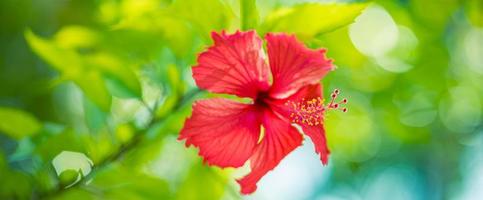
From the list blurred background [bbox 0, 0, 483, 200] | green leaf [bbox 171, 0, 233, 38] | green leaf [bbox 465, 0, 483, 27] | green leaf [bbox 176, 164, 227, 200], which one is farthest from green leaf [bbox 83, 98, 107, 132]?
green leaf [bbox 465, 0, 483, 27]

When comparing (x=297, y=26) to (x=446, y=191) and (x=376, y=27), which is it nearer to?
(x=376, y=27)

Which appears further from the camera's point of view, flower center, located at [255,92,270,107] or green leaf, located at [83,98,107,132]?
green leaf, located at [83,98,107,132]

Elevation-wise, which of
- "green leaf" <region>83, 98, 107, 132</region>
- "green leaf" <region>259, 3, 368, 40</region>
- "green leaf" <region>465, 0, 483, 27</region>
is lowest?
"green leaf" <region>465, 0, 483, 27</region>

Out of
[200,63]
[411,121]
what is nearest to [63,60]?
[200,63]

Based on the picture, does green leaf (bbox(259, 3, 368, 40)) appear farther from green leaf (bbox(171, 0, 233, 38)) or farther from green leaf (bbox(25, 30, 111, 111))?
green leaf (bbox(25, 30, 111, 111))

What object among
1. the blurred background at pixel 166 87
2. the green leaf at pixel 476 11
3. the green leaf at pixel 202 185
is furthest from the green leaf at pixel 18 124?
the green leaf at pixel 476 11

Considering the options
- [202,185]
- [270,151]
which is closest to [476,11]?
[202,185]

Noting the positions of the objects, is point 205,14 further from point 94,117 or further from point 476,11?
point 476,11

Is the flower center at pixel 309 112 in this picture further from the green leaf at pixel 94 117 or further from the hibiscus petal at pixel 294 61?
the green leaf at pixel 94 117
